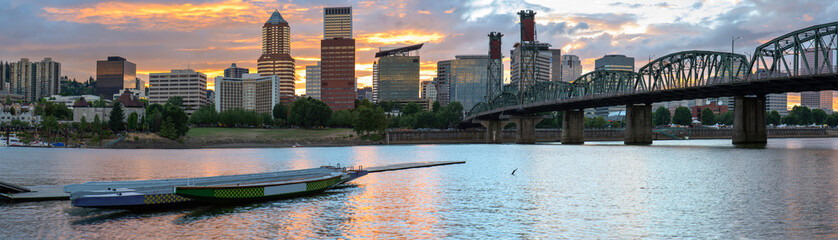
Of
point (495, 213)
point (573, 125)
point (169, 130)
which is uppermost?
point (573, 125)

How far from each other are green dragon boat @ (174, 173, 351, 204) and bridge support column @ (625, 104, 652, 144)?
131m

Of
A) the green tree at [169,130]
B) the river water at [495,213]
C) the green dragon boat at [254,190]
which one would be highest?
the green tree at [169,130]

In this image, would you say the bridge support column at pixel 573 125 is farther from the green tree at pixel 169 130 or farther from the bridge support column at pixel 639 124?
the green tree at pixel 169 130

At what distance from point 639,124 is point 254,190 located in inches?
5584

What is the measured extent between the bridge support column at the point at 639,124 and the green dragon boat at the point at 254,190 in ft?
430

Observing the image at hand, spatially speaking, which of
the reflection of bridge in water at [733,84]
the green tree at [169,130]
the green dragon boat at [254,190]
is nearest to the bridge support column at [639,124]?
the reflection of bridge in water at [733,84]

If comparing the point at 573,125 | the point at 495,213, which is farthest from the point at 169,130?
the point at 495,213

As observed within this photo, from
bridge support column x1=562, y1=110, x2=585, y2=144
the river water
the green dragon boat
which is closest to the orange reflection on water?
the river water

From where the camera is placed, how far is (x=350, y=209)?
141 feet

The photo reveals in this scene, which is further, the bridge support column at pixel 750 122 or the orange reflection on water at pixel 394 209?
the bridge support column at pixel 750 122

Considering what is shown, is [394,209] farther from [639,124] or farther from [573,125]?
[573,125]

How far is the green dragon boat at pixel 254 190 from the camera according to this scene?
4222 cm

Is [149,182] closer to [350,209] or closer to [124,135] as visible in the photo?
[350,209]

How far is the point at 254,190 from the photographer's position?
1779 inches
